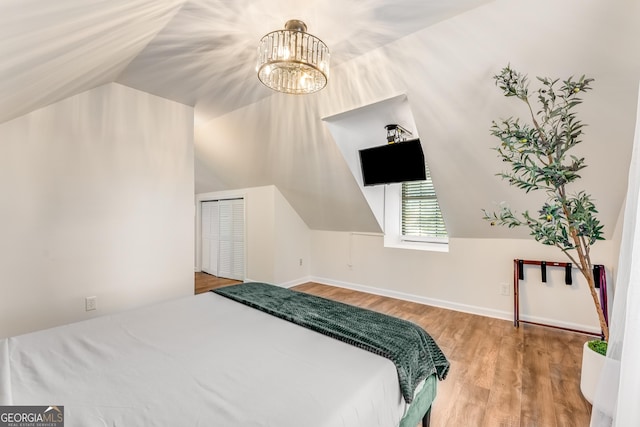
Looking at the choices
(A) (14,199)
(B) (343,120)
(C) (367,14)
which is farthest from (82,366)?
(B) (343,120)

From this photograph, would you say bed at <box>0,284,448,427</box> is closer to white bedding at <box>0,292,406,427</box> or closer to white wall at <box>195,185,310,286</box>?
white bedding at <box>0,292,406,427</box>

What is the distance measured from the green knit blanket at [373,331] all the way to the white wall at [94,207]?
149 centimetres

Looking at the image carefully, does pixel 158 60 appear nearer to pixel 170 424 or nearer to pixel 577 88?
pixel 170 424

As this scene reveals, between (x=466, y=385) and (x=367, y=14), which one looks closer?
(x=367, y=14)

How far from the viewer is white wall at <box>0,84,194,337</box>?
2.22m

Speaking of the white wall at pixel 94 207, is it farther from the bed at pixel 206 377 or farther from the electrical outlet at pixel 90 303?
the bed at pixel 206 377

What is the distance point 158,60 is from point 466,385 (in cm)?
357

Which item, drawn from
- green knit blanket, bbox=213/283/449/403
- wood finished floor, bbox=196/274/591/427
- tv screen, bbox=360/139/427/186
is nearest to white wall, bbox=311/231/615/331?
wood finished floor, bbox=196/274/591/427

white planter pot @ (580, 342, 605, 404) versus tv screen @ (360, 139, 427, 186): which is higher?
tv screen @ (360, 139, 427, 186)

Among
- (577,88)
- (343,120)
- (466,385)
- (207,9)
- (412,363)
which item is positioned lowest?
(466,385)

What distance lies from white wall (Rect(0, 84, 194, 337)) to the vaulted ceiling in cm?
25

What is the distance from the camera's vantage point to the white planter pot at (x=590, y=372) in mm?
1720

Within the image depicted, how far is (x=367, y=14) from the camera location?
1824 millimetres

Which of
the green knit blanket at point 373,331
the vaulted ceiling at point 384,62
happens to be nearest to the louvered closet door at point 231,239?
the vaulted ceiling at point 384,62
